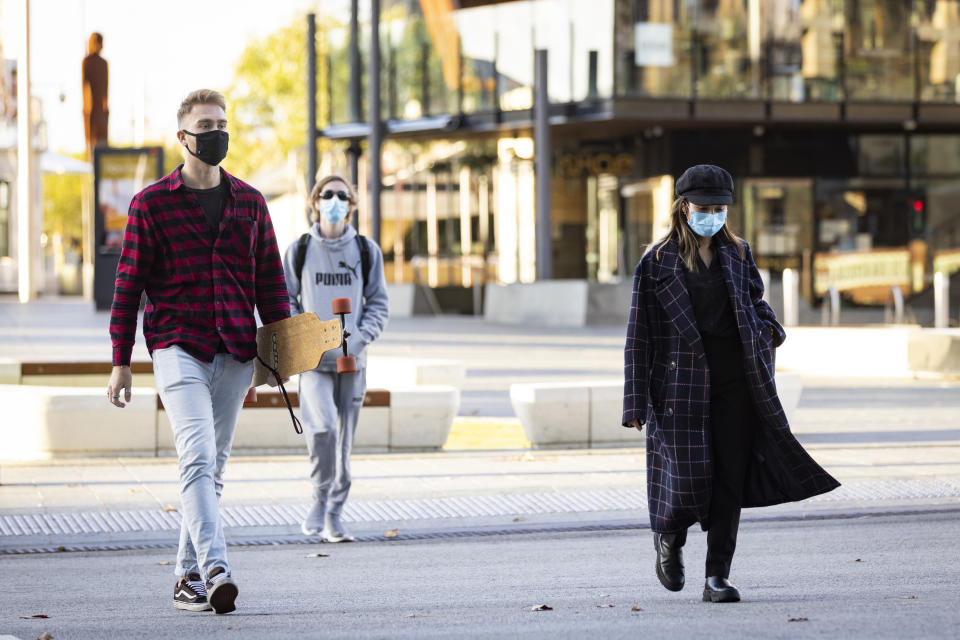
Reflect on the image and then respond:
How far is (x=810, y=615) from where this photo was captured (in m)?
5.90

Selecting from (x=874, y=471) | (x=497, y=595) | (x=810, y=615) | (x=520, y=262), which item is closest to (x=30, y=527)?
(x=497, y=595)

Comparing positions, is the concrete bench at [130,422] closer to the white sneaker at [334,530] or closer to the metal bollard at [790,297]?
the white sneaker at [334,530]

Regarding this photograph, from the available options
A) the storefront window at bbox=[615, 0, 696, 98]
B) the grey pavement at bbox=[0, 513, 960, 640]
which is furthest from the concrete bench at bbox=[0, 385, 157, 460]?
the storefront window at bbox=[615, 0, 696, 98]

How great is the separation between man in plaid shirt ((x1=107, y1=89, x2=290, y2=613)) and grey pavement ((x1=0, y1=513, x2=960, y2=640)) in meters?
0.34

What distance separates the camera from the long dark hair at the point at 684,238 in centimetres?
621

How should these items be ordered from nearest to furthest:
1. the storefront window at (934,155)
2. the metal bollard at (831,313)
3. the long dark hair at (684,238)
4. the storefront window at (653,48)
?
the long dark hair at (684,238), the metal bollard at (831,313), the storefront window at (653,48), the storefront window at (934,155)

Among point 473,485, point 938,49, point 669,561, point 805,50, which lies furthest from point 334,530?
point 938,49

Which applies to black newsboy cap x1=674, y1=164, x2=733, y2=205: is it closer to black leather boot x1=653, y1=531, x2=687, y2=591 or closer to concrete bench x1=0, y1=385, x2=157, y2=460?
black leather boot x1=653, y1=531, x2=687, y2=591

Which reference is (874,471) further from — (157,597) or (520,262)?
(520,262)

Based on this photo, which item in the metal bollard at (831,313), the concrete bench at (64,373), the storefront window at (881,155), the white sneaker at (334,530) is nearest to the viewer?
the white sneaker at (334,530)

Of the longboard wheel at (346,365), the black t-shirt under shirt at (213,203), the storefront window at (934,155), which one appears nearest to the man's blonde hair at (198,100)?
the black t-shirt under shirt at (213,203)

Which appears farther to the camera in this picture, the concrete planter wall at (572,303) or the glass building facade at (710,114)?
the glass building facade at (710,114)

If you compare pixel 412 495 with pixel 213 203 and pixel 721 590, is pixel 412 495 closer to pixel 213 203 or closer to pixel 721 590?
pixel 721 590

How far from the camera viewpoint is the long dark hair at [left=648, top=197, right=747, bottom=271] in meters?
6.21
